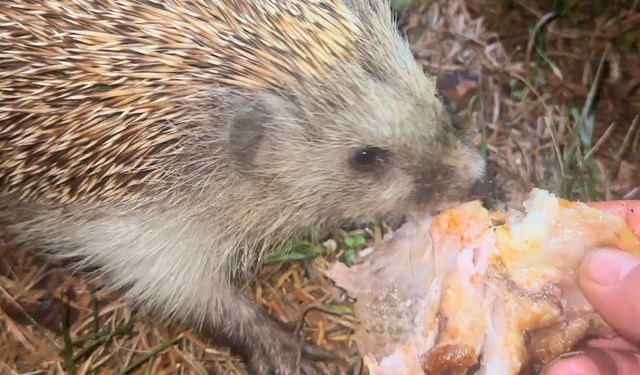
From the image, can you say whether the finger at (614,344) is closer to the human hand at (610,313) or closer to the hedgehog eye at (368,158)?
the human hand at (610,313)

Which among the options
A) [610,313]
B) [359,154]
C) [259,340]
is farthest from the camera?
[259,340]

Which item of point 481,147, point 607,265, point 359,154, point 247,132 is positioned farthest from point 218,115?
point 607,265

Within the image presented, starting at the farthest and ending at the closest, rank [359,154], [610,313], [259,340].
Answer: [259,340]
[359,154]
[610,313]

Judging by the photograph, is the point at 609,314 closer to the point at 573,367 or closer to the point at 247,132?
the point at 573,367

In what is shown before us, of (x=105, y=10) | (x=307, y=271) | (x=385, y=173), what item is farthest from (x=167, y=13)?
(x=307, y=271)

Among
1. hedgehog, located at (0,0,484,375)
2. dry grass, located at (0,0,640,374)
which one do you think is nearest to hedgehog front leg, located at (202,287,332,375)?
dry grass, located at (0,0,640,374)

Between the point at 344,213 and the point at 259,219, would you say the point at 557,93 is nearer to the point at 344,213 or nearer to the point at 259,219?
the point at 344,213
